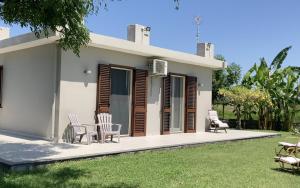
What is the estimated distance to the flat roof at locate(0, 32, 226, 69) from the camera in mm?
12929

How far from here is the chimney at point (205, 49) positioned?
1916 centimetres

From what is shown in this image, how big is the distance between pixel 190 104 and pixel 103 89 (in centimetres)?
544

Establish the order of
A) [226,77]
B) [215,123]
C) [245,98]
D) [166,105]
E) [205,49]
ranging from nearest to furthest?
[166,105] < [215,123] < [205,49] < [245,98] < [226,77]

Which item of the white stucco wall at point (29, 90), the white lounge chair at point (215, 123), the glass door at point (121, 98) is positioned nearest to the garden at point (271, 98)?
the white lounge chair at point (215, 123)

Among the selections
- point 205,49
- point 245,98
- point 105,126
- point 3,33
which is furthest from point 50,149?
point 245,98

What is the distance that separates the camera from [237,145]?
14.8 m

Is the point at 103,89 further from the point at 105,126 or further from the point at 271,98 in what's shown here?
the point at 271,98

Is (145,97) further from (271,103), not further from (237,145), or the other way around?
(271,103)

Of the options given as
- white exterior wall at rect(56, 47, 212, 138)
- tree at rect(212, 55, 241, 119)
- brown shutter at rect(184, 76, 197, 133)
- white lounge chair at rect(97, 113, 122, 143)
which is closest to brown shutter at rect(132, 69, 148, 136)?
white exterior wall at rect(56, 47, 212, 138)

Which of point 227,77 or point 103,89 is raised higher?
point 227,77

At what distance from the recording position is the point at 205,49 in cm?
1914

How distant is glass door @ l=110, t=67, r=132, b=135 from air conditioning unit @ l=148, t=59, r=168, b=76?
0.92 metres

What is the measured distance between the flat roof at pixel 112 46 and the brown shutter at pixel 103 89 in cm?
75

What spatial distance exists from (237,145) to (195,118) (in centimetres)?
393
